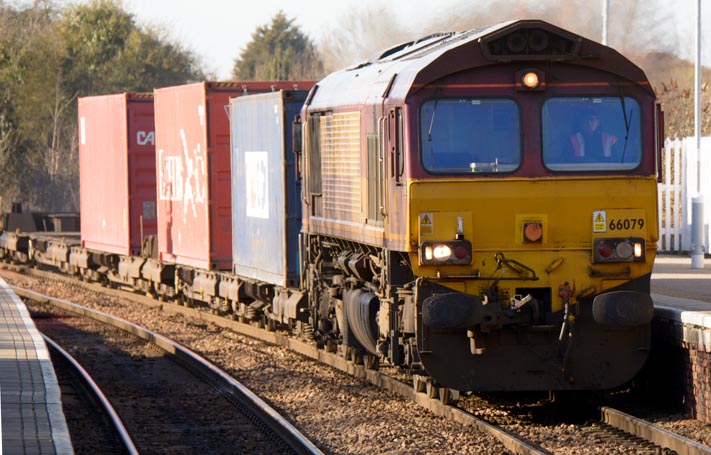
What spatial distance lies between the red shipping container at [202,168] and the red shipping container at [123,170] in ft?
7.83

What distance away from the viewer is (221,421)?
13141mm

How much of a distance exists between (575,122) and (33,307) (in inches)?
636

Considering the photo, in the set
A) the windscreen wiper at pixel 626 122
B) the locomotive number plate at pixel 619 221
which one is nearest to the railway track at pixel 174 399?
the locomotive number plate at pixel 619 221

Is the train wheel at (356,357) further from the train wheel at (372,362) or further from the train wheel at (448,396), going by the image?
the train wheel at (448,396)

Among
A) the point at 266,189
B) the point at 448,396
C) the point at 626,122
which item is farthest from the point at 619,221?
the point at 266,189

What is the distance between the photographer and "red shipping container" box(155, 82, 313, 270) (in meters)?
21.2

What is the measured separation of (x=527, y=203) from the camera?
466 inches

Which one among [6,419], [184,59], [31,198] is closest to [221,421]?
[6,419]

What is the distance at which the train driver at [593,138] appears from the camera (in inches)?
471

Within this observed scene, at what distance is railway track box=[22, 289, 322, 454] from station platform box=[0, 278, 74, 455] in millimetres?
759

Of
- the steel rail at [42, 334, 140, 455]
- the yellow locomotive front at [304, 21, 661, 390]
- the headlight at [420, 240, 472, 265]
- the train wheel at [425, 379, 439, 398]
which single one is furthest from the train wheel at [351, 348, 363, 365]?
the headlight at [420, 240, 472, 265]

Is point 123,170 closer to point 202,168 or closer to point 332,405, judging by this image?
point 202,168

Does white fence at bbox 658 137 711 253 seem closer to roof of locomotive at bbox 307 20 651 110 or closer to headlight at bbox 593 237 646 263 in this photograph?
roof of locomotive at bbox 307 20 651 110

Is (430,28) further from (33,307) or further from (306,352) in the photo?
(306,352)
